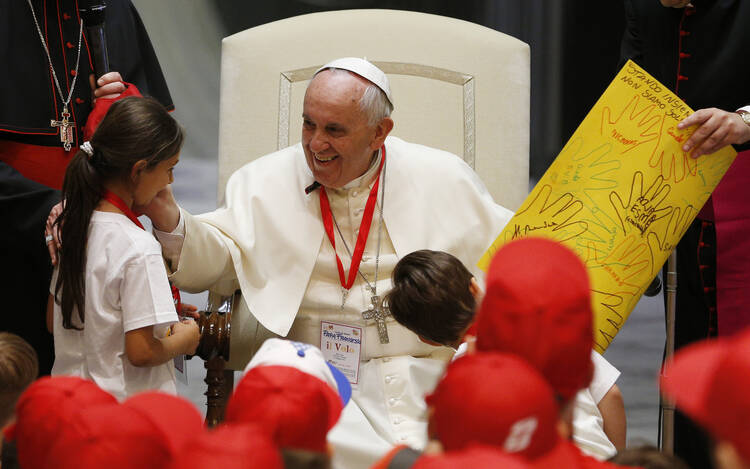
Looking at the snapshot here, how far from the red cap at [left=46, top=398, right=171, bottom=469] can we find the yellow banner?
185 cm

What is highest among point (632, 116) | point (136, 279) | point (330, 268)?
point (632, 116)

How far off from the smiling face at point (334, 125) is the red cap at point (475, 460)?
2333mm

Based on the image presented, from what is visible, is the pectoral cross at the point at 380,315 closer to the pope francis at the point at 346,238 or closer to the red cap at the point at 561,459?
the pope francis at the point at 346,238

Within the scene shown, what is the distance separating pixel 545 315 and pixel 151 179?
167cm

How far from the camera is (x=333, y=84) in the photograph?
330cm

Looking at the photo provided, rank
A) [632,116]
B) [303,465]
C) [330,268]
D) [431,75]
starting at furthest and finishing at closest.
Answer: [431,75]
[330,268]
[632,116]
[303,465]

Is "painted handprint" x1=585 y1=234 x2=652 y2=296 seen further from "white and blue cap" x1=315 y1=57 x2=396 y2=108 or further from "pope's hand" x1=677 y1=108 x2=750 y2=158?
"white and blue cap" x1=315 y1=57 x2=396 y2=108

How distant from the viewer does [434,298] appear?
2436mm

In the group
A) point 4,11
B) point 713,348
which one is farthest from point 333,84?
point 713,348

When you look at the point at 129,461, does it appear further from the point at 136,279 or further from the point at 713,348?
the point at 136,279

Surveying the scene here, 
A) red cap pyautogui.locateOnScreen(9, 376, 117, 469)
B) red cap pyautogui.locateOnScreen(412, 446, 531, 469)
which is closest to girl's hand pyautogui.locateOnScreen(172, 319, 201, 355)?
red cap pyautogui.locateOnScreen(9, 376, 117, 469)

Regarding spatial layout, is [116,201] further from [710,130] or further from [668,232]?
[710,130]

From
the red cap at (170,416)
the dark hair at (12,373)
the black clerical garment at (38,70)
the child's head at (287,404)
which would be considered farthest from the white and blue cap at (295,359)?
the black clerical garment at (38,70)

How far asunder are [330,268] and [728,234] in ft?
4.98
